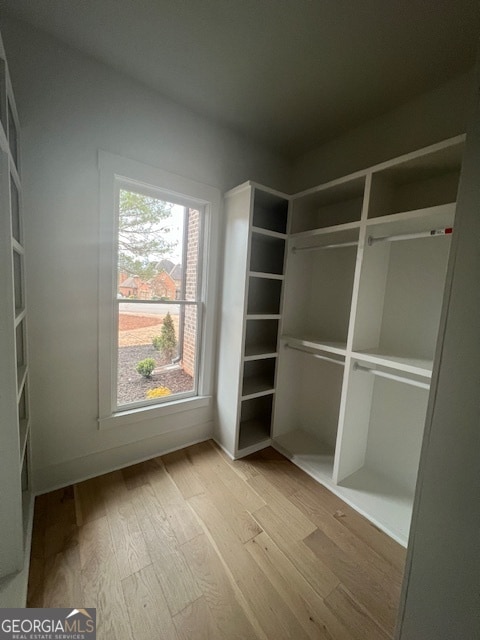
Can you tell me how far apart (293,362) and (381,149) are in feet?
6.08

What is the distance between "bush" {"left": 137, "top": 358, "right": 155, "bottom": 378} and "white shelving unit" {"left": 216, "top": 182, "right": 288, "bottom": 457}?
0.59 metres

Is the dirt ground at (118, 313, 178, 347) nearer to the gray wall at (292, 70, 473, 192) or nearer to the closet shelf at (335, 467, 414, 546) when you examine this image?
the closet shelf at (335, 467, 414, 546)

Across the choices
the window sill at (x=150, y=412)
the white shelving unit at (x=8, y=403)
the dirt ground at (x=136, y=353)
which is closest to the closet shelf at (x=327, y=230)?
the dirt ground at (x=136, y=353)

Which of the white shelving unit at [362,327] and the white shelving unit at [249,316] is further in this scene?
the white shelving unit at [249,316]

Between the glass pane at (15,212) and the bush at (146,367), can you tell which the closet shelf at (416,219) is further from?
the glass pane at (15,212)

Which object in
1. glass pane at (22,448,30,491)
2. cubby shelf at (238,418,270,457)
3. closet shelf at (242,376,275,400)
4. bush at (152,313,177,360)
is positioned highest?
bush at (152,313,177,360)

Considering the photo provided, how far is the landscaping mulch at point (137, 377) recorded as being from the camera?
1.93m

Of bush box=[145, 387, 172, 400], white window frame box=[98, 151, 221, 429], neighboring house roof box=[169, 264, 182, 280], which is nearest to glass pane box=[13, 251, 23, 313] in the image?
white window frame box=[98, 151, 221, 429]

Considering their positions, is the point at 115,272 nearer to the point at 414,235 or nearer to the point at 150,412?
the point at 150,412

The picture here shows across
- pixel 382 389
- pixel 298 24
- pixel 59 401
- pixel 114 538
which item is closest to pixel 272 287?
pixel 382 389

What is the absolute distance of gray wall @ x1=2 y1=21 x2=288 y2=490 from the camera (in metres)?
1.43

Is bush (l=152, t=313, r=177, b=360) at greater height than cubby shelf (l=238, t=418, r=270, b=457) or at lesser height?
greater

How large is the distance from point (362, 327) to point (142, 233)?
5.79 feet

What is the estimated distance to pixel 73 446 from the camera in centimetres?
171
